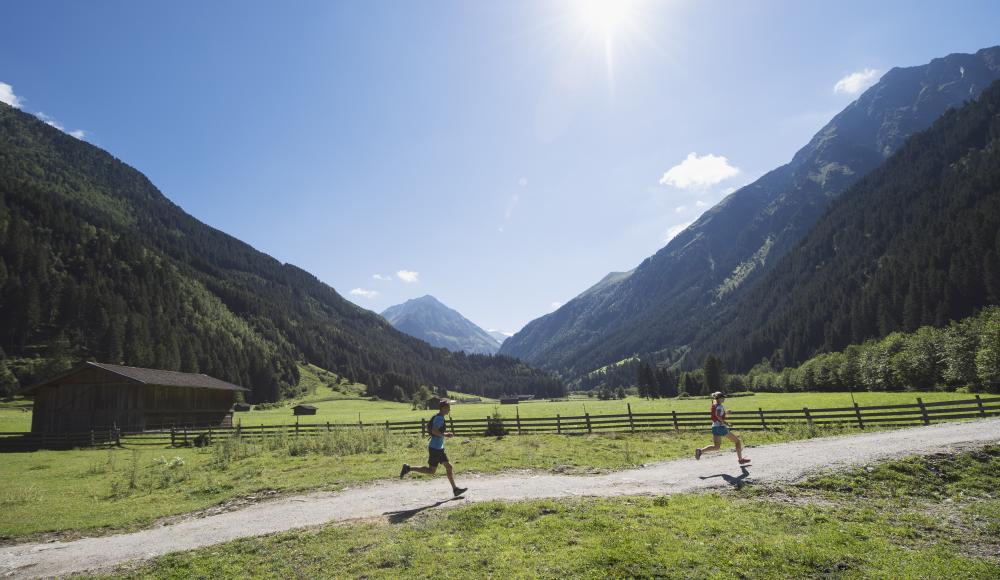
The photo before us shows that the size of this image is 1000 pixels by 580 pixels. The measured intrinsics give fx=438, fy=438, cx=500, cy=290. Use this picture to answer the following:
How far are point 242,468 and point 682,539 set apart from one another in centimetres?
1899

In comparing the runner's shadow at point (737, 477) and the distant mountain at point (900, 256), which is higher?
the distant mountain at point (900, 256)

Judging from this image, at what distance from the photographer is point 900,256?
111m

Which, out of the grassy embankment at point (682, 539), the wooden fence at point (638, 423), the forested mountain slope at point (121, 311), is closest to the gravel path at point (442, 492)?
the grassy embankment at point (682, 539)

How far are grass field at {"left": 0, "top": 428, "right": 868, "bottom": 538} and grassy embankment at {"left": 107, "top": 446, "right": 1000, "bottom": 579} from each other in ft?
18.6

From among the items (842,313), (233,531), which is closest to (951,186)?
(842,313)

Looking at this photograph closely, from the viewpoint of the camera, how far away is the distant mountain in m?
88.2

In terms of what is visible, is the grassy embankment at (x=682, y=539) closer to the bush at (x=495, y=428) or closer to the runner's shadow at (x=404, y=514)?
the runner's shadow at (x=404, y=514)

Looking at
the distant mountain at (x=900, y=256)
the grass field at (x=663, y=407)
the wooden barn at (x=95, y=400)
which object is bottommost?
the grass field at (x=663, y=407)

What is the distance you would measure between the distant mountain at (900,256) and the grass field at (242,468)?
49571 millimetres

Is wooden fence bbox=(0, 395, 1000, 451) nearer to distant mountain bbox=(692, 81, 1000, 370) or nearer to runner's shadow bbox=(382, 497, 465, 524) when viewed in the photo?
runner's shadow bbox=(382, 497, 465, 524)

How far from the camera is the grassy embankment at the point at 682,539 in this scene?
659cm

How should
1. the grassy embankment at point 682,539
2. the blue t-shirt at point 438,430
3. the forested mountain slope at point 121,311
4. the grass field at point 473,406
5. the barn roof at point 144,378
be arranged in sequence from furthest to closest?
the forested mountain slope at point 121,311, the grass field at point 473,406, the barn roof at point 144,378, the blue t-shirt at point 438,430, the grassy embankment at point 682,539

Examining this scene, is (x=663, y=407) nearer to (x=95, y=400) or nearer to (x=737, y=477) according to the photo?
(x=737, y=477)

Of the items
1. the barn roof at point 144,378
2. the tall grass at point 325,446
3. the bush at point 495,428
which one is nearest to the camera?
the tall grass at point 325,446
